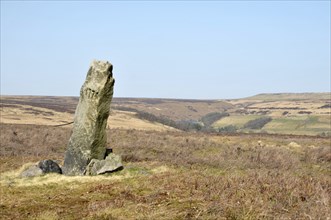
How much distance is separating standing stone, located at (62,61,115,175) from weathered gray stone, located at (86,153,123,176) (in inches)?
13.5

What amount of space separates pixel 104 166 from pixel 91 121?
2.10 metres

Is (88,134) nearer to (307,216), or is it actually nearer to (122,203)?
(122,203)

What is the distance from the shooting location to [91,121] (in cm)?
1728

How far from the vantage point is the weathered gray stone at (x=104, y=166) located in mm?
16156

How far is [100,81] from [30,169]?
15.1ft

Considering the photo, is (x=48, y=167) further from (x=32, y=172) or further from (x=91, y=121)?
(x=91, y=121)

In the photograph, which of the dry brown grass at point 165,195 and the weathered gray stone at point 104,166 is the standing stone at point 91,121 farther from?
the dry brown grass at point 165,195

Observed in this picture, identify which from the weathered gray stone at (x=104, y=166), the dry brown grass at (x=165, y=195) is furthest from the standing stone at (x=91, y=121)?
the dry brown grass at (x=165, y=195)

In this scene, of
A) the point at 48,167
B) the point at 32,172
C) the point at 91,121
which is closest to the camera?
the point at 32,172

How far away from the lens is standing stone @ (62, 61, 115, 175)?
672 inches

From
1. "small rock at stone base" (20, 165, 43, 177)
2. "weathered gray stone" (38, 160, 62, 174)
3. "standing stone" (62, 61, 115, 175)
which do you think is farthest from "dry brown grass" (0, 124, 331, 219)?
"standing stone" (62, 61, 115, 175)

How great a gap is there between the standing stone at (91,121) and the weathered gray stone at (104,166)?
343mm

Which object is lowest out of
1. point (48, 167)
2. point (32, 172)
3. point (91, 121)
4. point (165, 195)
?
point (32, 172)

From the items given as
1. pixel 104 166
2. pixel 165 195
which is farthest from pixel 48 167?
pixel 165 195
